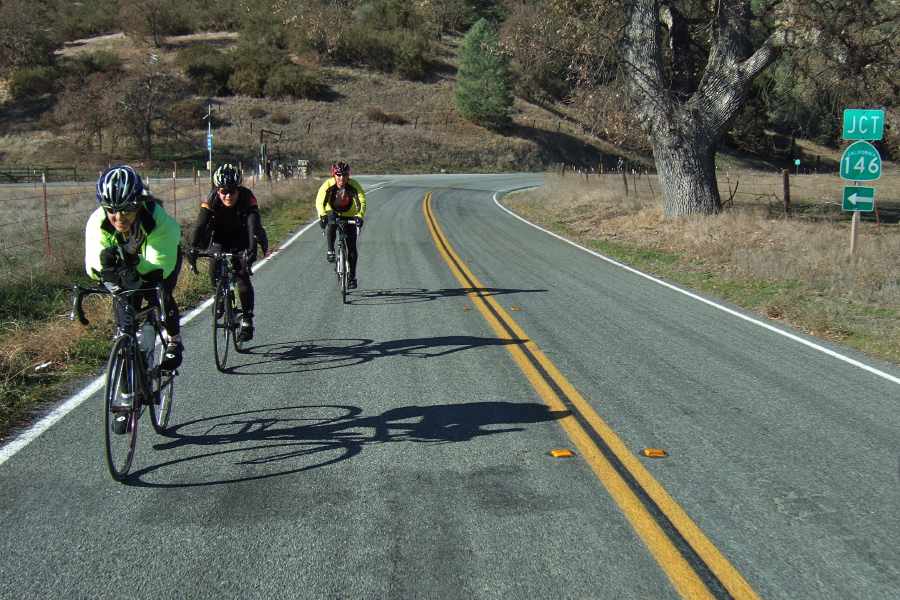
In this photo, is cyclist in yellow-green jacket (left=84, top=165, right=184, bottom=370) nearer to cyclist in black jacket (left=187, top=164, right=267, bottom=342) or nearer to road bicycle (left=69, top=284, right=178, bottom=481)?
road bicycle (left=69, top=284, right=178, bottom=481)

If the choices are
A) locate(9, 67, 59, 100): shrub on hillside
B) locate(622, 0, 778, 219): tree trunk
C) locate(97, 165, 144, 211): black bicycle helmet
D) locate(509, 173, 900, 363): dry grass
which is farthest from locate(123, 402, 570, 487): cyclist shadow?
locate(9, 67, 59, 100): shrub on hillside

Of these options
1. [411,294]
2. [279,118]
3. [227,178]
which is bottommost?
[411,294]

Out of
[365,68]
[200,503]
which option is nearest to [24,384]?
[200,503]

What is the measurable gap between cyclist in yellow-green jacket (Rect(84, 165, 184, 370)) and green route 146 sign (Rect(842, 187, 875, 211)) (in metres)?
11.8

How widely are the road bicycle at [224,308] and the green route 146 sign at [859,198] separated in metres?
10.6

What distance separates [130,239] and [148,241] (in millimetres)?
108

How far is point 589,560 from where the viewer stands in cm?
355

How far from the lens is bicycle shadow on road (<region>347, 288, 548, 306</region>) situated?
10.4 metres

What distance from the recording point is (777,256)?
14555 mm

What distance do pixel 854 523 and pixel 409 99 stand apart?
257 ft

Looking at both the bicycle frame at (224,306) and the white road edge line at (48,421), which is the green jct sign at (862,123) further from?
the white road edge line at (48,421)

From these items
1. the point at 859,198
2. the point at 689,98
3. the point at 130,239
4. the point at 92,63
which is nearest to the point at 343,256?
the point at 130,239

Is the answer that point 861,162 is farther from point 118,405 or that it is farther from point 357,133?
point 357,133

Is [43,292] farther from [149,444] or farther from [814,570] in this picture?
[814,570]
